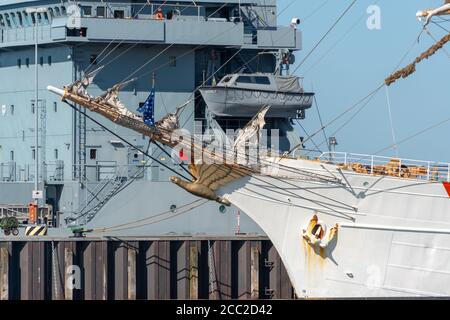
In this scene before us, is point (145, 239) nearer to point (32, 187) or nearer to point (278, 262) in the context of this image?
point (278, 262)

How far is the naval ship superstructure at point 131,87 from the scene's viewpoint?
56.5 meters

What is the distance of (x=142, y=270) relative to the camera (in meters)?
51.6

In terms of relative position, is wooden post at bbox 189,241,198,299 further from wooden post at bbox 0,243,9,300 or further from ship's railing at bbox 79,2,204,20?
ship's railing at bbox 79,2,204,20

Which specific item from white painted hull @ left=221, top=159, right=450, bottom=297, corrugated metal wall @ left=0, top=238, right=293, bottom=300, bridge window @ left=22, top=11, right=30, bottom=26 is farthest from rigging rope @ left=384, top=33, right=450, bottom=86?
bridge window @ left=22, top=11, right=30, bottom=26

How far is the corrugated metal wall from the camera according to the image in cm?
5084

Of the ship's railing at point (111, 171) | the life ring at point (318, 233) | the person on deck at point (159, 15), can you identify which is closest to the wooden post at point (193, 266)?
the life ring at point (318, 233)

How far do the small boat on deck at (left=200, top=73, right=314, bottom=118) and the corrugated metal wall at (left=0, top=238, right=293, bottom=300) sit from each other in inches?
266

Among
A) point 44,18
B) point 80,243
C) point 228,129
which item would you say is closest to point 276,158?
point 80,243

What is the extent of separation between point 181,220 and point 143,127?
9.61 meters

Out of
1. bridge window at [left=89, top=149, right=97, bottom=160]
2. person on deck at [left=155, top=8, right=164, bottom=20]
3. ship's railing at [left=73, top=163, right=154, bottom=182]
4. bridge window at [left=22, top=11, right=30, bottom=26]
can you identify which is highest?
bridge window at [left=22, top=11, right=30, bottom=26]

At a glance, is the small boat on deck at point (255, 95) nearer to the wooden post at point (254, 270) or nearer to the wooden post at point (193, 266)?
the wooden post at point (254, 270)

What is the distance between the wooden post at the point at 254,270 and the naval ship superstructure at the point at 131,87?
438 cm

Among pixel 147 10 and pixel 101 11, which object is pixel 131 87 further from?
pixel 147 10
